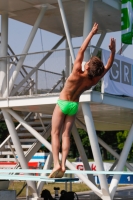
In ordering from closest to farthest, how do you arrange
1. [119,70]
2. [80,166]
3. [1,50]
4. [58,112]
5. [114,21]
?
[58,112] < [119,70] < [1,50] < [114,21] < [80,166]

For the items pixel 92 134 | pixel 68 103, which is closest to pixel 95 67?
pixel 68 103

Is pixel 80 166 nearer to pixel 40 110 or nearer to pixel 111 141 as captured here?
pixel 40 110

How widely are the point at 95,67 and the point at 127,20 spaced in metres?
11.8

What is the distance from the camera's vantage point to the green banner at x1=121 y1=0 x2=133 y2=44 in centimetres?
2052

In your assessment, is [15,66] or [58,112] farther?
[15,66]

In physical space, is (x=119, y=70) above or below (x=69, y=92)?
above

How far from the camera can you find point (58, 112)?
958 centimetres

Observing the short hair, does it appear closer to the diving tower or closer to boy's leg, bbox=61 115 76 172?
boy's leg, bbox=61 115 76 172

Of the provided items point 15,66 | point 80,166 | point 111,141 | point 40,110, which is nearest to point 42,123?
point 40,110

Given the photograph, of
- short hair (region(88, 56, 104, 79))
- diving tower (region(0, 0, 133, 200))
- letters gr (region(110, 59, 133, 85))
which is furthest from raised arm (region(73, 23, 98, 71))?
letters gr (region(110, 59, 133, 85))

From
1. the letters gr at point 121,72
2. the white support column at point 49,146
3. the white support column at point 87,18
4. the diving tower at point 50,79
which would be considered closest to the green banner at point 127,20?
the diving tower at point 50,79

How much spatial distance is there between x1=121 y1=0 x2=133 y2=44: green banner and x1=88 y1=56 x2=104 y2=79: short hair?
11551 millimetres

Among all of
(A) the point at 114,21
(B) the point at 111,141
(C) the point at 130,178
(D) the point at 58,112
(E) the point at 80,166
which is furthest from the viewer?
(B) the point at 111,141

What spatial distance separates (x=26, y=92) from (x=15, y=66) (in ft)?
3.58
